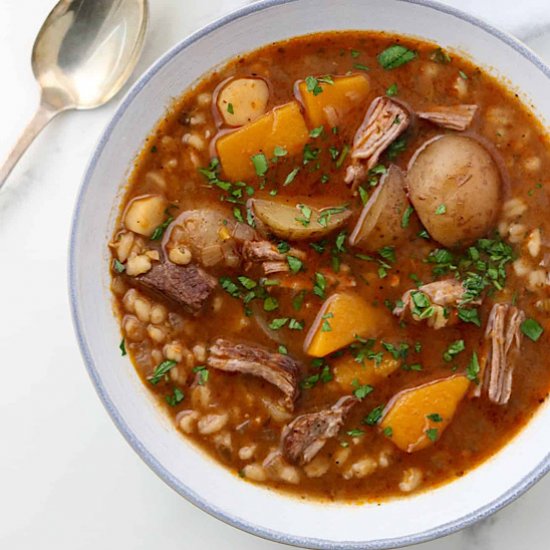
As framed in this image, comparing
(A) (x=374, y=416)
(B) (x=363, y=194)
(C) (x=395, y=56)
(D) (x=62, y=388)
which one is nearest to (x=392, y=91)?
(C) (x=395, y=56)

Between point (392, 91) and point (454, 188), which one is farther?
point (392, 91)

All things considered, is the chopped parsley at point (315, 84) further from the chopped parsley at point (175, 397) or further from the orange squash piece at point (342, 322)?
the chopped parsley at point (175, 397)

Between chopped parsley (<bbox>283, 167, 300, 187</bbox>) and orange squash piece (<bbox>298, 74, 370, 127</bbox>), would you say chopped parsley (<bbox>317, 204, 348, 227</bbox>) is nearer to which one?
chopped parsley (<bbox>283, 167, 300, 187</bbox>)

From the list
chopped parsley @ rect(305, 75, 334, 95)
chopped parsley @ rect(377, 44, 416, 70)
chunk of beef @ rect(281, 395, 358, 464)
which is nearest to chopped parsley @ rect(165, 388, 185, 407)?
chunk of beef @ rect(281, 395, 358, 464)

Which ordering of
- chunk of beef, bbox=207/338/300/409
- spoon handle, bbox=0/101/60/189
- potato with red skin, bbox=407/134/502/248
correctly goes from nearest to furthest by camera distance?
potato with red skin, bbox=407/134/502/248
chunk of beef, bbox=207/338/300/409
spoon handle, bbox=0/101/60/189

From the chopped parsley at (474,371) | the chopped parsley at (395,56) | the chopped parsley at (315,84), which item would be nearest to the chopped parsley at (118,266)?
the chopped parsley at (315,84)

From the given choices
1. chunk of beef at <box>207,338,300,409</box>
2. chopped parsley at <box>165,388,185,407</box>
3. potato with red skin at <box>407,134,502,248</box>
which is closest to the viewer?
potato with red skin at <box>407,134,502,248</box>

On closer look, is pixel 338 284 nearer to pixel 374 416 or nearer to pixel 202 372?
pixel 374 416
